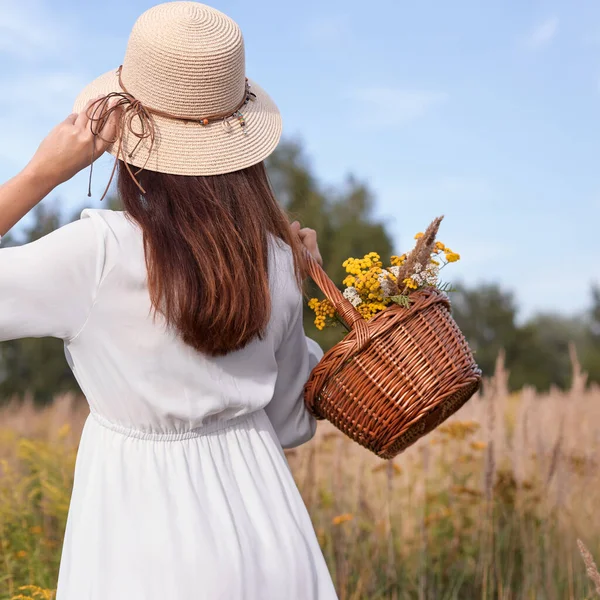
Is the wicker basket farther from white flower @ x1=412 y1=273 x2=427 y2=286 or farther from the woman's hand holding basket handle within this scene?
the woman's hand holding basket handle

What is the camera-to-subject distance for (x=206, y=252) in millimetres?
1469

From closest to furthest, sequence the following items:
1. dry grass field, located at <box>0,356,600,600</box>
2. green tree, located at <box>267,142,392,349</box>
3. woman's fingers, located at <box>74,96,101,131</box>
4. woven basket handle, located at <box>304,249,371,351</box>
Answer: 1. woman's fingers, located at <box>74,96,101,131</box>
2. woven basket handle, located at <box>304,249,371,351</box>
3. dry grass field, located at <box>0,356,600,600</box>
4. green tree, located at <box>267,142,392,349</box>

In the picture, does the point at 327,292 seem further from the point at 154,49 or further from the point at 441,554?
the point at 441,554

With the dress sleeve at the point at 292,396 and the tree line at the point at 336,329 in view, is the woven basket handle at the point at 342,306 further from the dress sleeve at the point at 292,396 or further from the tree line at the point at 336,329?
the tree line at the point at 336,329

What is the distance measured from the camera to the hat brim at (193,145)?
1530mm

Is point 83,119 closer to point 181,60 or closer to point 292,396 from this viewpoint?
point 181,60

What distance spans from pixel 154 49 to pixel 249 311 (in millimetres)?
573

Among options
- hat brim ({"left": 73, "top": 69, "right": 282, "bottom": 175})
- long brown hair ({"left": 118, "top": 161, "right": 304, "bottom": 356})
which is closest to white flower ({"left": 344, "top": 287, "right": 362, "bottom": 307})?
long brown hair ({"left": 118, "top": 161, "right": 304, "bottom": 356})

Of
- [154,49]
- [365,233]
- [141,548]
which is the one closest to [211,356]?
[141,548]

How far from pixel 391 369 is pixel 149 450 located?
56 centimetres

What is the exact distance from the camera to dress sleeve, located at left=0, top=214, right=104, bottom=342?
1.37m

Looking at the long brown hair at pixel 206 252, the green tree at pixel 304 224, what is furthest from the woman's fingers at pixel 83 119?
the green tree at pixel 304 224

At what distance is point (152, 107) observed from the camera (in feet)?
5.16

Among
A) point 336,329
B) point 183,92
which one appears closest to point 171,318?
point 183,92
